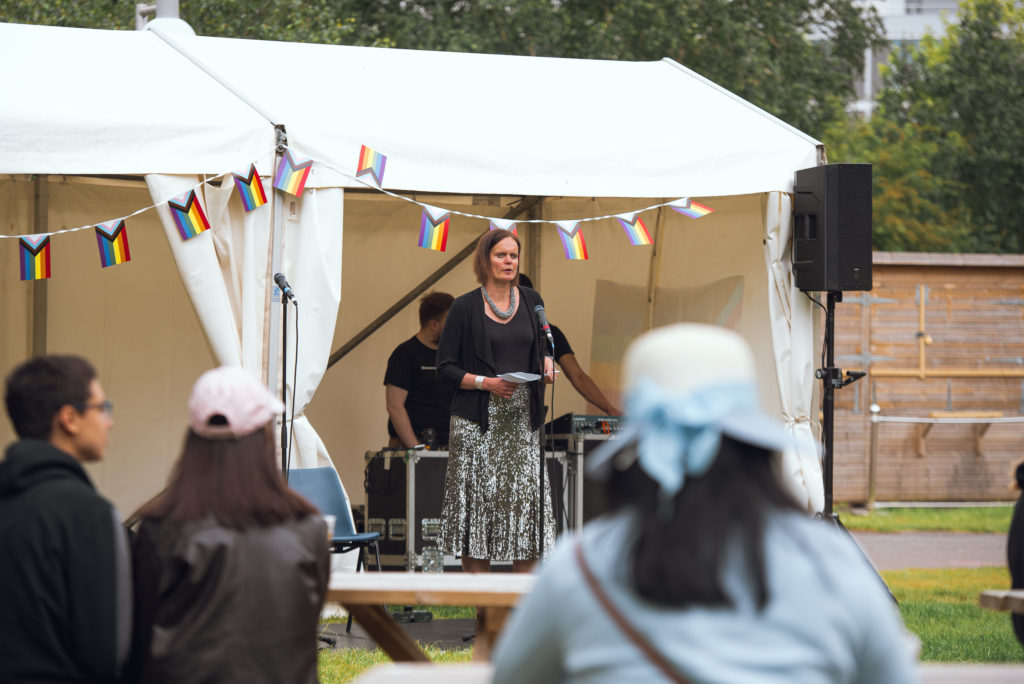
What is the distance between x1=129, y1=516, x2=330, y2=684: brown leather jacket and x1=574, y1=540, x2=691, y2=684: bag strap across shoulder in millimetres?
991

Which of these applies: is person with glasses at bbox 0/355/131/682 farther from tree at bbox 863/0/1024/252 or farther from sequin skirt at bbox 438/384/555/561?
tree at bbox 863/0/1024/252

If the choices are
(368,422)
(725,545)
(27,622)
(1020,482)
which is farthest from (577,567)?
(368,422)

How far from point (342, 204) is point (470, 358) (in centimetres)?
99

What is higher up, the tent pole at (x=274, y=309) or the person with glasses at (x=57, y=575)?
the tent pole at (x=274, y=309)

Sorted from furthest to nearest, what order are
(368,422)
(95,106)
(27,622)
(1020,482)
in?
(368,422) < (95,106) < (1020,482) < (27,622)

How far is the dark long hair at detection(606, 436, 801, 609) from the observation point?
1.36 metres

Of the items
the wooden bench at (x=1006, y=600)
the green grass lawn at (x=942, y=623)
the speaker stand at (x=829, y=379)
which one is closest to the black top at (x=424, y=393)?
the green grass lawn at (x=942, y=623)

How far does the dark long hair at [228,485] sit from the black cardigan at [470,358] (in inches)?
103

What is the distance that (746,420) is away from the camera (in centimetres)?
140

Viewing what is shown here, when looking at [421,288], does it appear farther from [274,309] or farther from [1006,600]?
[1006,600]

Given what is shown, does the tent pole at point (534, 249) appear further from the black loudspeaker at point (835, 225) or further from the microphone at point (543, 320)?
the microphone at point (543, 320)

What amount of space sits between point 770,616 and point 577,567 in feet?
0.76

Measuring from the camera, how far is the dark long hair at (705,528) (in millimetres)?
1355

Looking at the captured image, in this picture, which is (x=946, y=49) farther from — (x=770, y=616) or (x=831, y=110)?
(x=770, y=616)
